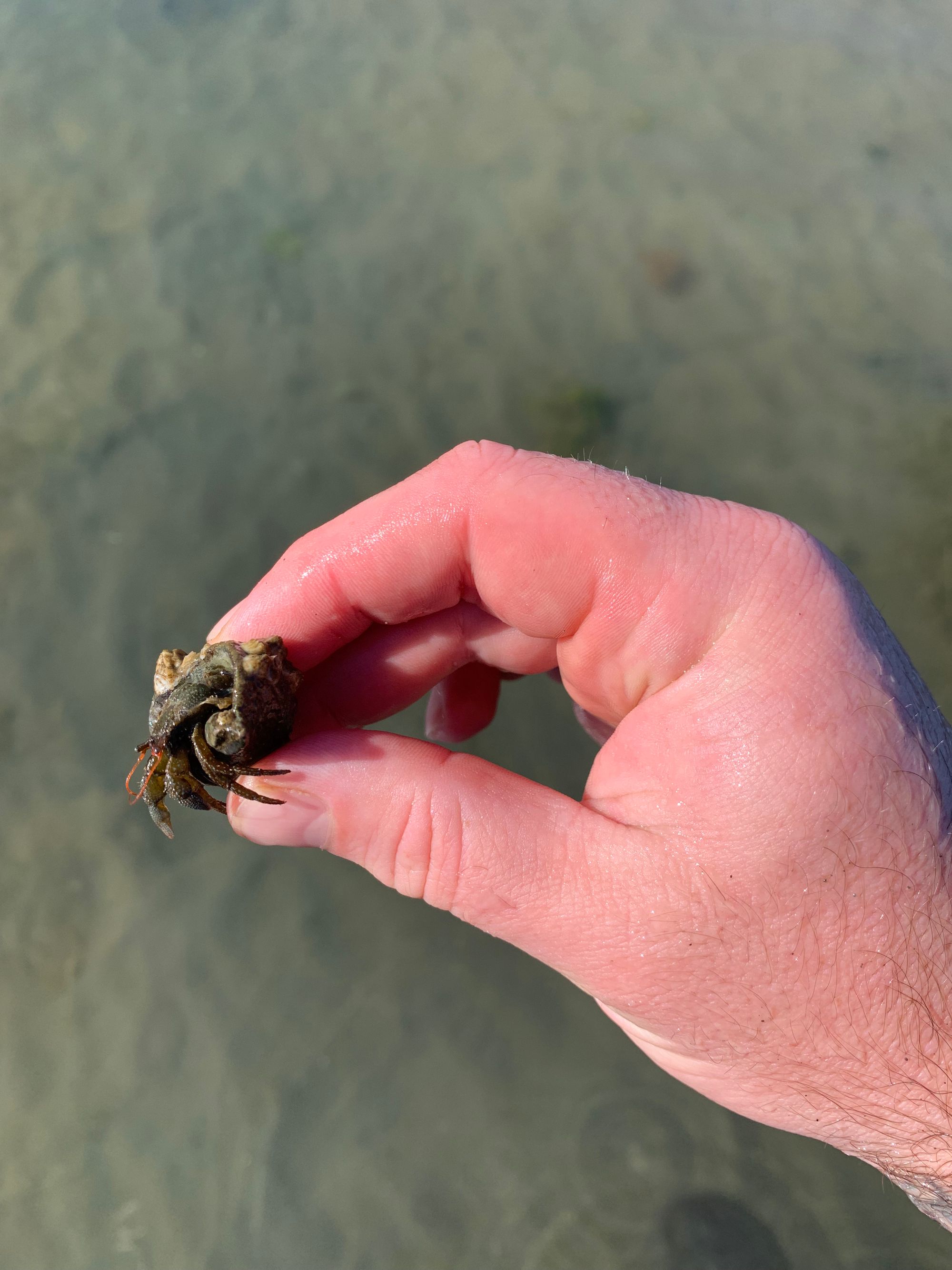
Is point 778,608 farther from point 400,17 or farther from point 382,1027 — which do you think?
point 400,17

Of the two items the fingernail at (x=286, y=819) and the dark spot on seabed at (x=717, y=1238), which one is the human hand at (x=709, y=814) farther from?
the dark spot on seabed at (x=717, y=1238)

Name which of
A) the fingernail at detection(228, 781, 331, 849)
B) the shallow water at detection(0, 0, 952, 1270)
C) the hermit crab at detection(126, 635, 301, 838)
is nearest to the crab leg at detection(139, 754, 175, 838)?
the hermit crab at detection(126, 635, 301, 838)

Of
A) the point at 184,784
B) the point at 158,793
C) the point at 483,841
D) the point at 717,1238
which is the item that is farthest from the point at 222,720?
the point at 717,1238

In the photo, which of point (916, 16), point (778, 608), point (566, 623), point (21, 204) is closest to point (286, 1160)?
point (566, 623)

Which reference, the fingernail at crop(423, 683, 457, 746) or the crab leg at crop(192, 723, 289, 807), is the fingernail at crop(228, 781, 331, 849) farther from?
the fingernail at crop(423, 683, 457, 746)

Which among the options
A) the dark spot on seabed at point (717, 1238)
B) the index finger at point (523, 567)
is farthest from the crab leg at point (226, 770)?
the dark spot on seabed at point (717, 1238)
